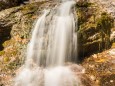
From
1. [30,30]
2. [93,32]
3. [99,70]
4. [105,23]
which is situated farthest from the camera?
[30,30]

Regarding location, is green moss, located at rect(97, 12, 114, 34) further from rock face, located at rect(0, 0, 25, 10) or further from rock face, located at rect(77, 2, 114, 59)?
rock face, located at rect(0, 0, 25, 10)

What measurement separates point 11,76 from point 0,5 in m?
7.00

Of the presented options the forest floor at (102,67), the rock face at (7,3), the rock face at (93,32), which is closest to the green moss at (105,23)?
the rock face at (93,32)

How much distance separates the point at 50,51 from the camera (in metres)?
12.2

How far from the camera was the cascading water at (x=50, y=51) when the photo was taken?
11.4 metres

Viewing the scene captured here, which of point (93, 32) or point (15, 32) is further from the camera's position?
point (15, 32)

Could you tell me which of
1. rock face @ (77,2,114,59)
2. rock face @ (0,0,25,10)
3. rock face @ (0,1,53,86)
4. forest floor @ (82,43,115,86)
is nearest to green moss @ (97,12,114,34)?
rock face @ (77,2,114,59)

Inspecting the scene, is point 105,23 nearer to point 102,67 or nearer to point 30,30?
point 102,67

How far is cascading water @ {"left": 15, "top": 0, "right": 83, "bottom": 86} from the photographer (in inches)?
448

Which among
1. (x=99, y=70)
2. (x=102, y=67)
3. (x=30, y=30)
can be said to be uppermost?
(x=30, y=30)

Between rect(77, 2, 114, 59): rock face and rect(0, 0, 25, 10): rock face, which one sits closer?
rect(77, 2, 114, 59): rock face

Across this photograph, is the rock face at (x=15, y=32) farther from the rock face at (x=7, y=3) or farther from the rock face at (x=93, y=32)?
the rock face at (x=93, y=32)

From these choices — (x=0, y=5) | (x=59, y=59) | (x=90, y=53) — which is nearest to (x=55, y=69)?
(x=59, y=59)

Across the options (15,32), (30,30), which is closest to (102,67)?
(30,30)
